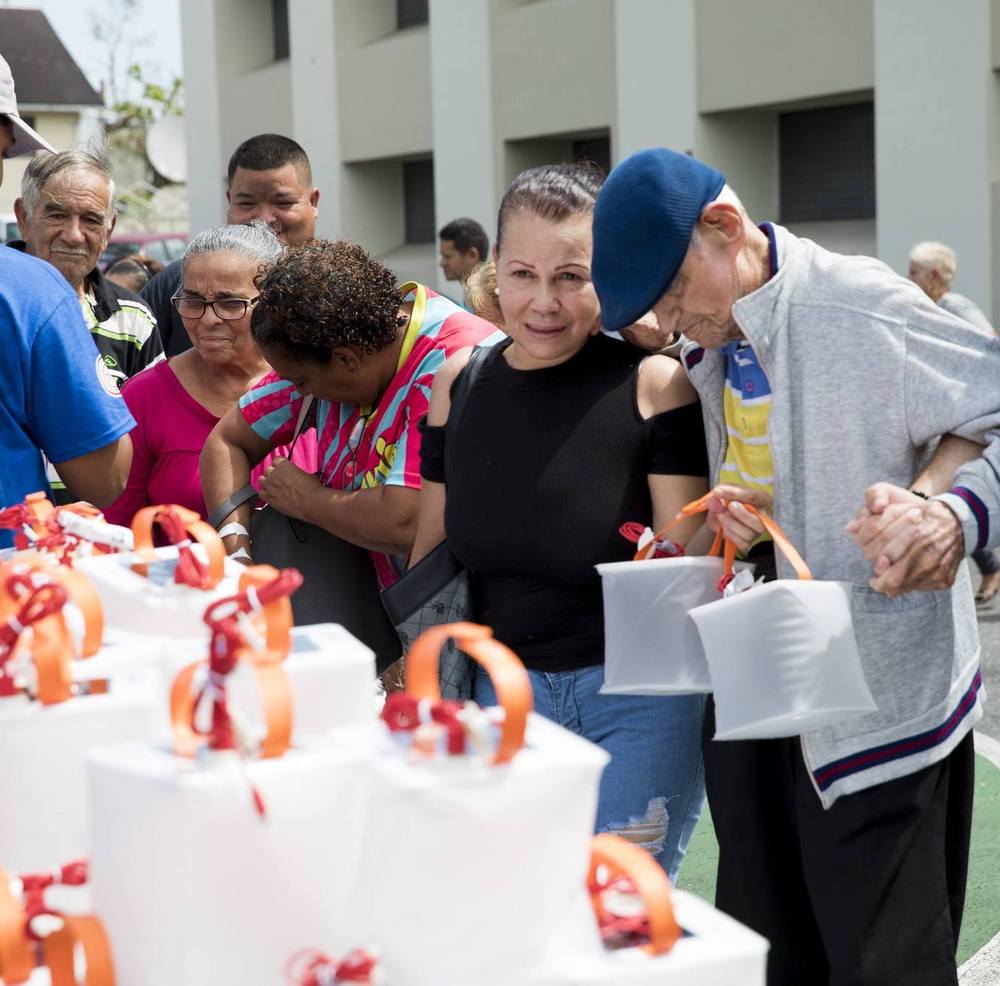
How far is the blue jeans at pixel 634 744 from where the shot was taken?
2.70 metres

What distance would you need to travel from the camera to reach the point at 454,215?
59.7 ft

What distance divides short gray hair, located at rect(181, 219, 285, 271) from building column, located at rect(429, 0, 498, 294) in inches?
536

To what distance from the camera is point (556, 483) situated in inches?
104

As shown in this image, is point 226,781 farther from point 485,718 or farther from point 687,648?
point 687,648

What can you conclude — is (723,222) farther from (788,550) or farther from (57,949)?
(57,949)

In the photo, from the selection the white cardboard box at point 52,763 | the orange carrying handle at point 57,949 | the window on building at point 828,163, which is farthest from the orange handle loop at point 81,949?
the window on building at point 828,163

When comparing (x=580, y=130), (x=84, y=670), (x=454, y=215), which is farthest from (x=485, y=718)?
(x=454, y=215)

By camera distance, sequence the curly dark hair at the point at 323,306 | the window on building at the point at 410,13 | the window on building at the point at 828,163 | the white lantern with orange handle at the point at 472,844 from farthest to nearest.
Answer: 1. the window on building at the point at 410,13
2. the window on building at the point at 828,163
3. the curly dark hair at the point at 323,306
4. the white lantern with orange handle at the point at 472,844

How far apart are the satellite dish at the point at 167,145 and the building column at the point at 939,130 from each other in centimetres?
2041

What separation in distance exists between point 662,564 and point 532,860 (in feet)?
3.71

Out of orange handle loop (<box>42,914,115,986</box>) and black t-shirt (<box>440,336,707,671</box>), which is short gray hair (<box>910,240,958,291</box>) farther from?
orange handle loop (<box>42,914,115,986</box>)

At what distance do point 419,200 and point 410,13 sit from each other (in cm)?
247

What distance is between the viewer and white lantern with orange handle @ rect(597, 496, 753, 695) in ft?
7.95

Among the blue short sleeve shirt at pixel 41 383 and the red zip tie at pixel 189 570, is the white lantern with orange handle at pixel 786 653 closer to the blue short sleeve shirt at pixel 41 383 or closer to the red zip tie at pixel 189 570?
the red zip tie at pixel 189 570
